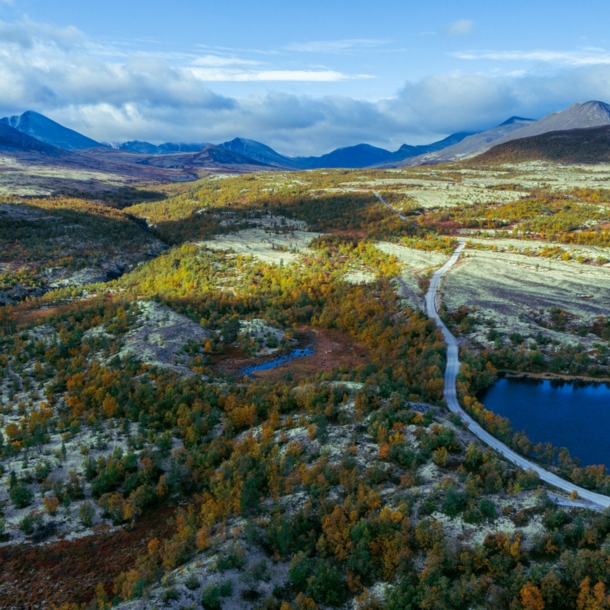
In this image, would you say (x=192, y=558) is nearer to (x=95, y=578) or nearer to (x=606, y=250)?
(x=95, y=578)

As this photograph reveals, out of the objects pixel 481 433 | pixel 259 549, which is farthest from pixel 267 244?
pixel 259 549

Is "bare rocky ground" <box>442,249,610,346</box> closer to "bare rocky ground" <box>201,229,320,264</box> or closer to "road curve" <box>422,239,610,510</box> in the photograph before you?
"road curve" <box>422,239,610,510</box>

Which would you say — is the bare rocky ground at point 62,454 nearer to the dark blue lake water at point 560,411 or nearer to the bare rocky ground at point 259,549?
the bare rocky ground at point 259,549

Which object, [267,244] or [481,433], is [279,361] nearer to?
[481,433]

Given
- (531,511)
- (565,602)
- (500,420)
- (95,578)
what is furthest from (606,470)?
(95,578)

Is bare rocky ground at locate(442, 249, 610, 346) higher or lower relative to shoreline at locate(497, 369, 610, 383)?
higher

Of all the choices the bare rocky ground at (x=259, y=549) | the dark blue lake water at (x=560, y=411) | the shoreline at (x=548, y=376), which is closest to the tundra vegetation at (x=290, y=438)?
the bare rocky ground at (x=259, y=549)

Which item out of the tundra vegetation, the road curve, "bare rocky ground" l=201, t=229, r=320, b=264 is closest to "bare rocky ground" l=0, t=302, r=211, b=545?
the tundra vegetation

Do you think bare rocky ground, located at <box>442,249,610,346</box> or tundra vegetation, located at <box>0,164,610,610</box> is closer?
tundra vegetation, located at <box>0,164,610,610</box>
